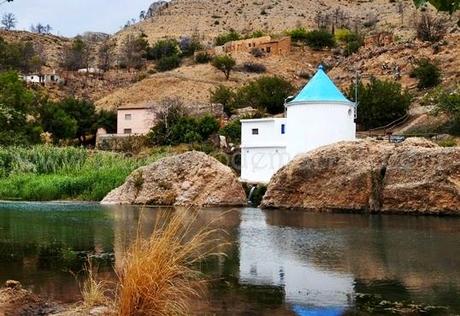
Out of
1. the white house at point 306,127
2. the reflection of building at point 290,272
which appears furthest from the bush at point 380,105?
the reflection of building at point 290,272

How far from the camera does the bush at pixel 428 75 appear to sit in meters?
57.9

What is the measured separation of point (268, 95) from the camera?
2368 inches

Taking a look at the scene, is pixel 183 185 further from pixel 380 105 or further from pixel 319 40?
pixel 319 40

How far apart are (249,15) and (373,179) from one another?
95027 millimetres

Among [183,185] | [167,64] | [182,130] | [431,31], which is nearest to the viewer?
[183,185]

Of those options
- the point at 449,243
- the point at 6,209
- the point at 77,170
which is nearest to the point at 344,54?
the point at 77,170

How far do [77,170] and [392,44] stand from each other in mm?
44065

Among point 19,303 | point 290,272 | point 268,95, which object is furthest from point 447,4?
point 268,95

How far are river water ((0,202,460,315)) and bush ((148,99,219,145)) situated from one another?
2817cm

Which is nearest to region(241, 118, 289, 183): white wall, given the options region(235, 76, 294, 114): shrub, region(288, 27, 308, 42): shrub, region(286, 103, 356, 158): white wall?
region(286, 103, 356, 158): white wall

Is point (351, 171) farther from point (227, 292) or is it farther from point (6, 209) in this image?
point (227, 292)

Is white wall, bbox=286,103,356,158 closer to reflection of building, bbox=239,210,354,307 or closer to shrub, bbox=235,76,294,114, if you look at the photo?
reflection of building, bbox=239,210,354,307

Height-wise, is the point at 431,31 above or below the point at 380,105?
above

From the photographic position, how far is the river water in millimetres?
9719
